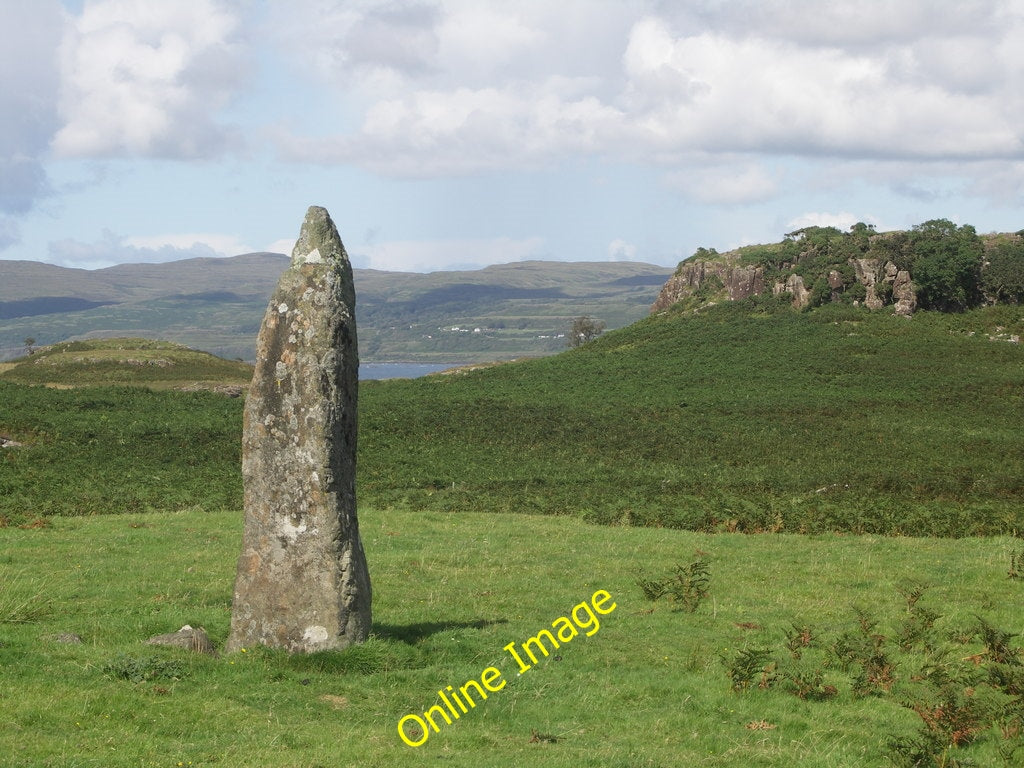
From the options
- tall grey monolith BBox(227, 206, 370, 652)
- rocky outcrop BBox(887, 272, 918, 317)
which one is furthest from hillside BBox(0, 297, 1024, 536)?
tall grey monolith BBox(227, 206, 370, 652)

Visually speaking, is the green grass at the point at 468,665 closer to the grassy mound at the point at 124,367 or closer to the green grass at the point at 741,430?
the green grass at the point at 741,430

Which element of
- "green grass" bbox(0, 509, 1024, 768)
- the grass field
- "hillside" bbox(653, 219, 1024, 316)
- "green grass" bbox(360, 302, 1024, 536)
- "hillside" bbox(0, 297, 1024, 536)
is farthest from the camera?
"hillside" bbox(653, 219, 1024, 316)

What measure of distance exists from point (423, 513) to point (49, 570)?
1276 centimetres

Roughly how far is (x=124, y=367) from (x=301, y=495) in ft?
277

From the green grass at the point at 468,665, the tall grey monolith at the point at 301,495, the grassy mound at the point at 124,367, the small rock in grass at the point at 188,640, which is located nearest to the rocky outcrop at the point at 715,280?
the grassy mound at the point at 124,367

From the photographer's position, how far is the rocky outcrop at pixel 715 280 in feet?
351

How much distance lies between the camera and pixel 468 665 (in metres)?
13.7

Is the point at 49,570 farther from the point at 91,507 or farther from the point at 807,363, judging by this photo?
the point at 807,363

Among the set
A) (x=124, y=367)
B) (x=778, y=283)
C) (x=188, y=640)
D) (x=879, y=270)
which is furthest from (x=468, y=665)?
(x=778, y=283)

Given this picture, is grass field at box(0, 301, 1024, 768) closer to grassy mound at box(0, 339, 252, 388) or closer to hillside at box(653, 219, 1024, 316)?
grassy mound at box(0, 339, 252, 388)

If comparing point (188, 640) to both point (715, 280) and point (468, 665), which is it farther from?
point (715, 280)

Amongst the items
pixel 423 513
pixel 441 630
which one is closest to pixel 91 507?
pixel 423 513

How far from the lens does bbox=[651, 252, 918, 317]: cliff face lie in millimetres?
93562

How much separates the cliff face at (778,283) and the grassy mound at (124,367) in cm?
4767
